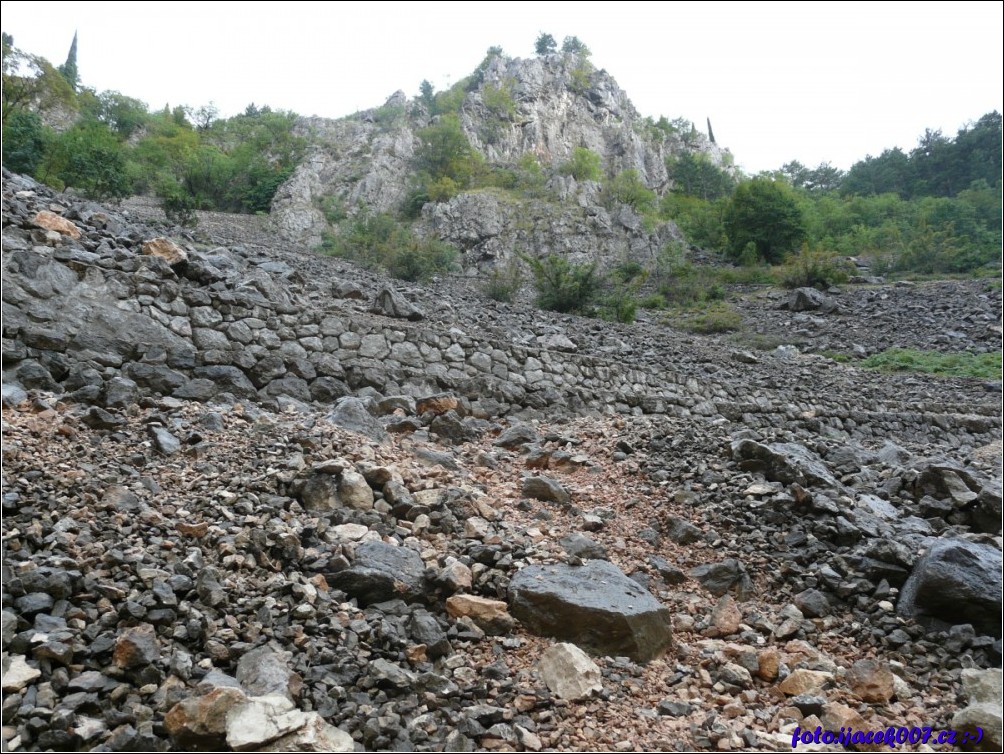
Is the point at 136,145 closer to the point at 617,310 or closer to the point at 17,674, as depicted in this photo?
the point at 617,310

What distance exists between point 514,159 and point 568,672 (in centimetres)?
3826

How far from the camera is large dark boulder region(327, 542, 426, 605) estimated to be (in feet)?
9.96

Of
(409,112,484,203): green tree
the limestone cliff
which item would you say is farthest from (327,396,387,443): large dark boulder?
(409,112,484,203): green tree

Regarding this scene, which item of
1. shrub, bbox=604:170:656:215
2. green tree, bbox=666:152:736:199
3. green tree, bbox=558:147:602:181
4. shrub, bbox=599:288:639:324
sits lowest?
shrub, bbox=599:288:639:324

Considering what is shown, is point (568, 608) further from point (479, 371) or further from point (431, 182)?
point (431, 182)

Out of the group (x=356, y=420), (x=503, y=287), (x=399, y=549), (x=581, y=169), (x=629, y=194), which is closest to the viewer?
(x=399, y=549)

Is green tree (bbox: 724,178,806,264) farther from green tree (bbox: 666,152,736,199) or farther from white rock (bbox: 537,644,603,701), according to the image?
white rock (bbox: 537,644,603,701)

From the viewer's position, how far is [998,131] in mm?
33750

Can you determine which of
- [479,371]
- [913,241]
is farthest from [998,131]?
[479,371]

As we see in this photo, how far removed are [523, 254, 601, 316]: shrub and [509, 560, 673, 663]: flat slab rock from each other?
35.9 ft

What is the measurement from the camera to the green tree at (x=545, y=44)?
4997cm

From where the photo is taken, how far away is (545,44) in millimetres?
50469

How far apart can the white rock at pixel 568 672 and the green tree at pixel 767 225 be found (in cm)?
2484

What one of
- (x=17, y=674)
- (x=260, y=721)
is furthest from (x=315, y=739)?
(x=17, y=674)
